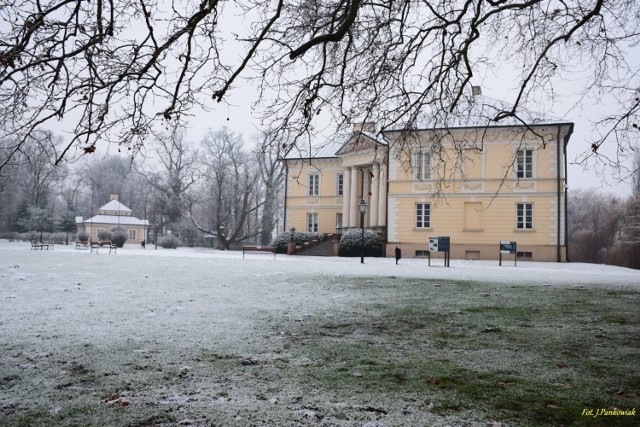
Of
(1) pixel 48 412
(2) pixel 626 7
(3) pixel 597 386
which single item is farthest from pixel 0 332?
(2) pixel 626 7

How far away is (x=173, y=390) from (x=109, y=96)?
3898 millimetres

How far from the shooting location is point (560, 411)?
10.5ft

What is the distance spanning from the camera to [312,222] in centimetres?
4200

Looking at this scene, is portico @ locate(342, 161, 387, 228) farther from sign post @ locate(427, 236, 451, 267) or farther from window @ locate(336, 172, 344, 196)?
sign post @ locate(427, 236, 451, 267)

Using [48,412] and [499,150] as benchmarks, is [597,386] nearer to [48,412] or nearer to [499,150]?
[48,412]

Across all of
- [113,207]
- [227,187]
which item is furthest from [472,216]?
[113,207]

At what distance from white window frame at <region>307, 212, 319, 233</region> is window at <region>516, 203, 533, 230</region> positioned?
1670 centimetres

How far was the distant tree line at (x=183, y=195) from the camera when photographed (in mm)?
51562

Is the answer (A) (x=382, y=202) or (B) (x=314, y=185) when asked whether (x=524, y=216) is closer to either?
(A) (x=382, y=202)

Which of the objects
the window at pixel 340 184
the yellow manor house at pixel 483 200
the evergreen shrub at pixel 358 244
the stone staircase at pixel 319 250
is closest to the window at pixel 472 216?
the yellow manor house at pixel 483 200

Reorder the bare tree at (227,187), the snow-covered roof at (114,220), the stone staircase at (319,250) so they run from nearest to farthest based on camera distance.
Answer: the stone staircase at (319,250) → the bare tree at (227,187) → the snow-covered roof at (114,220)

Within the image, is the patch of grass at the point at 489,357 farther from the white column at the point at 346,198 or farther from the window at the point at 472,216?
the white column at the point at 346,198

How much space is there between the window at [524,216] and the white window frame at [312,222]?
1670 cm

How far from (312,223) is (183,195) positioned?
1864cm
